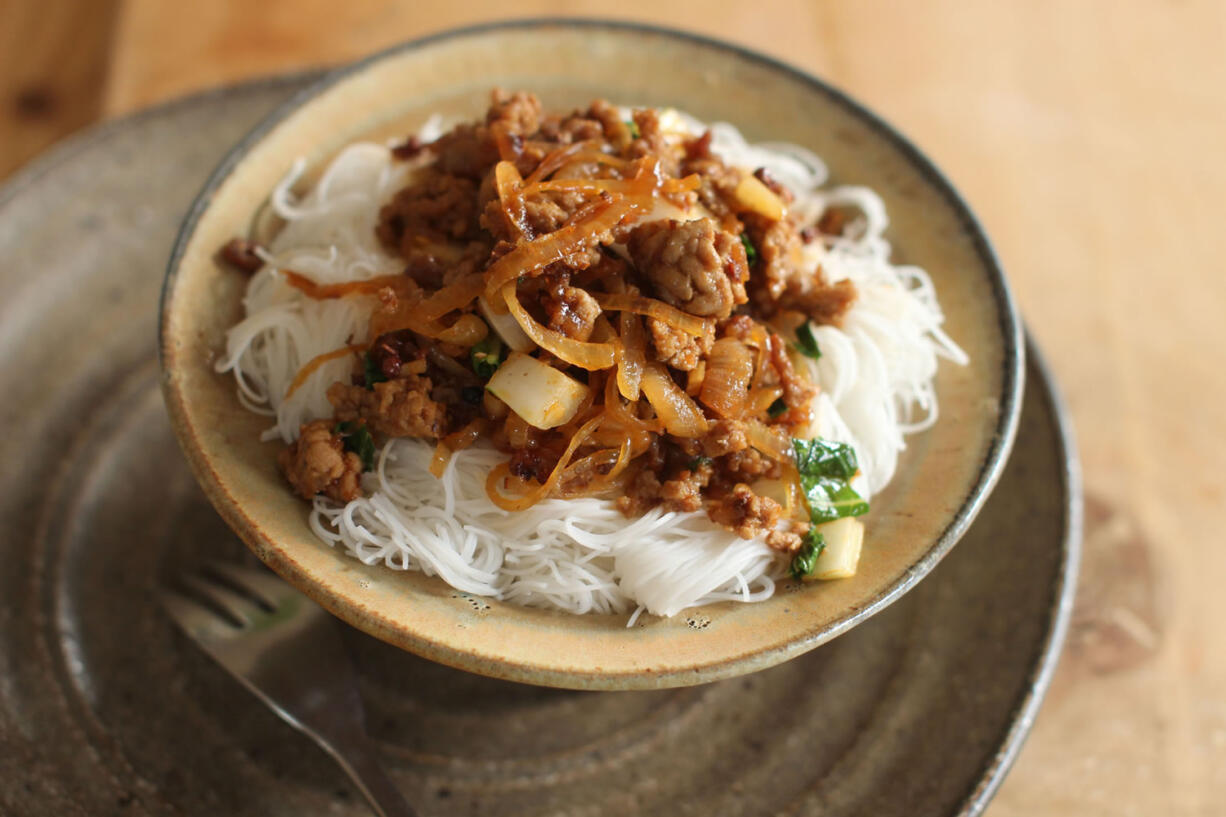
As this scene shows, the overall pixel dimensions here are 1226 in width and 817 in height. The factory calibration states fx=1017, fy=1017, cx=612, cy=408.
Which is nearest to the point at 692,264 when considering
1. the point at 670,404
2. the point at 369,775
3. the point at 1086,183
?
the point at 670,404

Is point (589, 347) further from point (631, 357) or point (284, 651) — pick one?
point (284, 651)

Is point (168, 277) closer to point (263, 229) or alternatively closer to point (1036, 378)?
point (263, 229)

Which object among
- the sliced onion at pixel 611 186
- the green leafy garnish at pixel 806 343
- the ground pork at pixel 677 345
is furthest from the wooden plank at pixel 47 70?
the green leafy garnish at pixel 806 343

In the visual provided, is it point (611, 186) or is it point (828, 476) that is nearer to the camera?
point (611, 186)

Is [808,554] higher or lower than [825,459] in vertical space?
lower

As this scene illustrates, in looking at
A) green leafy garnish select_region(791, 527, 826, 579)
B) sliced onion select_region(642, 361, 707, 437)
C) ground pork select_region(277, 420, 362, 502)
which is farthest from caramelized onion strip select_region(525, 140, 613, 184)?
green leafy garnish select_region(791, 527, 826, 579)
